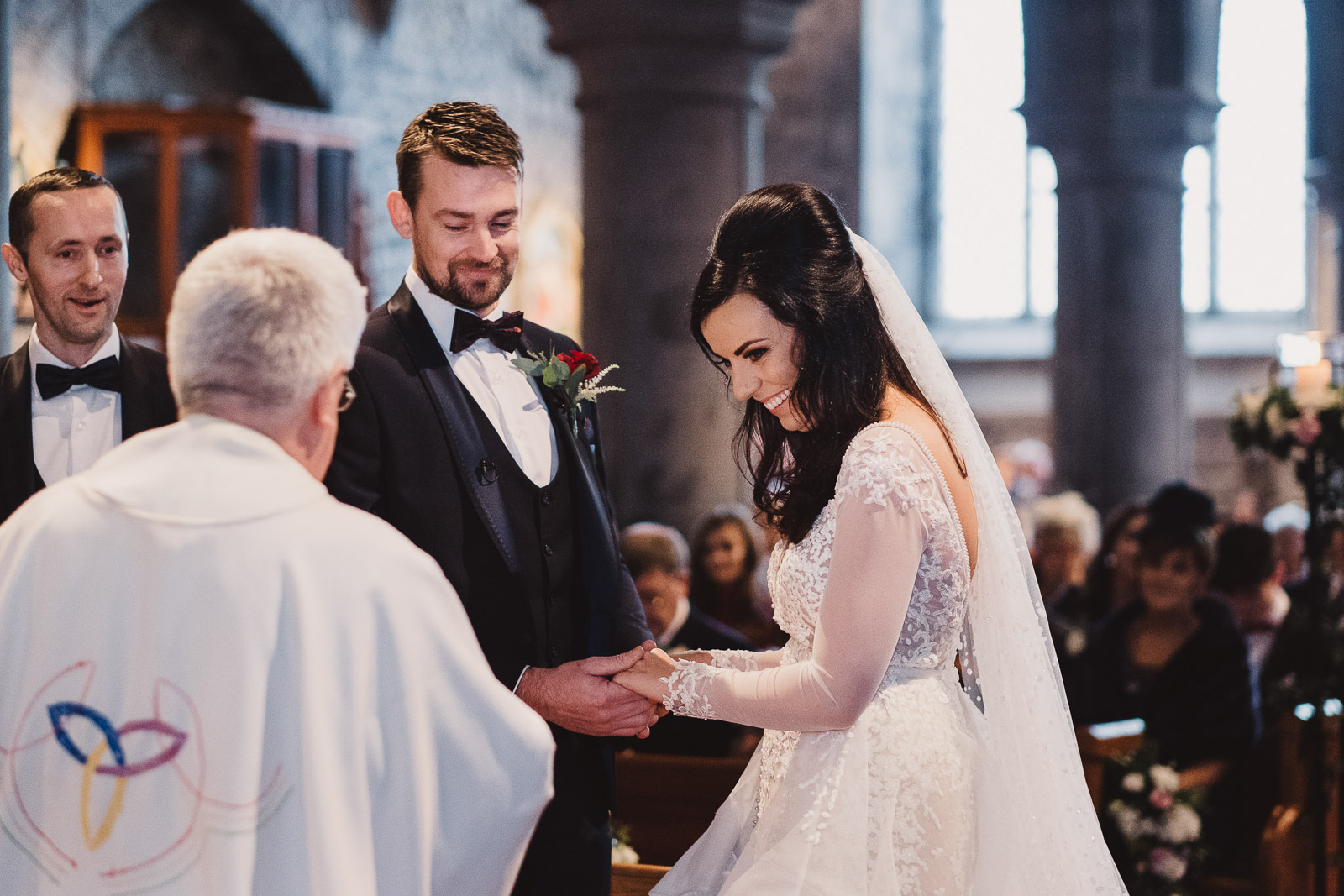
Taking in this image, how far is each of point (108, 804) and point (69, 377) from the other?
129cm

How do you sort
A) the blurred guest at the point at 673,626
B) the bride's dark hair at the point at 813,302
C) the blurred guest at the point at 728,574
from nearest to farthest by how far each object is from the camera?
the bride's dark hair at the point at 813,302 → the blurred guest at the point at 673,626 → the blurred guest at the point at 728,574

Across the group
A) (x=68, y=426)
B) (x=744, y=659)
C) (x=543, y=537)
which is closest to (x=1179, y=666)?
(x=744, y=659)

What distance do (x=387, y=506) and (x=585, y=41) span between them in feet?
13.7

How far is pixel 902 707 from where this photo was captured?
249cm

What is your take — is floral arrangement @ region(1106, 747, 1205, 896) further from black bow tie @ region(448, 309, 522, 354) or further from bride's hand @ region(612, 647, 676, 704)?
black bow tie @ region(448, 309, 522, 354)

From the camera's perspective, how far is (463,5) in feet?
39.5

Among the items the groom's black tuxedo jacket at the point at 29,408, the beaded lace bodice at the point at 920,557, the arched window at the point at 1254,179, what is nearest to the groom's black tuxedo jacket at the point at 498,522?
the beaded lace bodice at the point at 920,557

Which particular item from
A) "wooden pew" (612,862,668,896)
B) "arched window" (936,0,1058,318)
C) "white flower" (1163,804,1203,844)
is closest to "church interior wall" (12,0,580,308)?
"arched window" (936,0,1058,318)

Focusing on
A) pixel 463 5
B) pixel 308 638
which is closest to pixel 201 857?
pixel 308 638

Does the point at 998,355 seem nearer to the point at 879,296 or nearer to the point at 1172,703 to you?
the point at 1172,703

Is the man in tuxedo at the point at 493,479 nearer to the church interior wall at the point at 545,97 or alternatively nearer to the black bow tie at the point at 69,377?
the black bow tie at the point at 69,377

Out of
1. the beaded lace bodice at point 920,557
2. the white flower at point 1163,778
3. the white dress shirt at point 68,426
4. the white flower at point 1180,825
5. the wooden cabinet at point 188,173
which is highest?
the wooden cabinet at point 188,173

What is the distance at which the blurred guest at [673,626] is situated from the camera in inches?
187

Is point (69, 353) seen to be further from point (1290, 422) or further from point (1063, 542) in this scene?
point (1063, 542)
